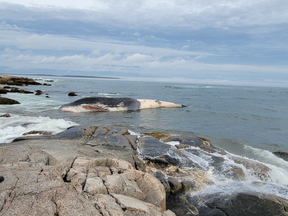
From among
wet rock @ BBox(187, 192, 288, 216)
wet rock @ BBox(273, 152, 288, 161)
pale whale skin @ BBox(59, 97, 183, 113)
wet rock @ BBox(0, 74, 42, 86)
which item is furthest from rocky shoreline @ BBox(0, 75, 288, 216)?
wet rock @ BBox(0, 74, 42, 86)

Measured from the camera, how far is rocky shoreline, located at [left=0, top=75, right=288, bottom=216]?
390 centimetres

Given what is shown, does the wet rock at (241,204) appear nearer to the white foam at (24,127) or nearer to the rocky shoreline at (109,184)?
the rocky shoreline at (109,184)

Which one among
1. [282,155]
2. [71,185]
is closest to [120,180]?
[71,185]

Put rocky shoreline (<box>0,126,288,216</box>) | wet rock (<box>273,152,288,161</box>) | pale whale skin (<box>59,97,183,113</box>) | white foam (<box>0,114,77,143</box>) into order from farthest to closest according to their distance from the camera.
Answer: pale whale skin (<box>59,97,183,113</box>) < white foam (<box>0,114,77,143</box>) < wet rock (<box>273,152,288,161</box>) < rocky shoreline (<box>0,126,288,216</box>)

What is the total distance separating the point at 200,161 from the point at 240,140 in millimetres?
5304

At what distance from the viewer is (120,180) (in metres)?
5.04

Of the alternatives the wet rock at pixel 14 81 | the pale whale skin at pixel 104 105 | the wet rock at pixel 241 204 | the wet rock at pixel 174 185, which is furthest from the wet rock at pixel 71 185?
the wet rock at pixel 14 81

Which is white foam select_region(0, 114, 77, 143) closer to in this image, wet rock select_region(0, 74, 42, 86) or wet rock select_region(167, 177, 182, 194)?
wet rock select_region(167, 177, 182, 194)

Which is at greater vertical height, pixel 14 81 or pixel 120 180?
pixel 120 180

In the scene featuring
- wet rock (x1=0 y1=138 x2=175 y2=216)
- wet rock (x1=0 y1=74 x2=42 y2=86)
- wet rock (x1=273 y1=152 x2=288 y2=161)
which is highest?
wet rock (x1=0 y1=138 x2=175 y2=216)

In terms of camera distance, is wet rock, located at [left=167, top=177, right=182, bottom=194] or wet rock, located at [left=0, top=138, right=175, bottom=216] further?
wet rock, located at [left=167, top=177, right=182, bottom=194]

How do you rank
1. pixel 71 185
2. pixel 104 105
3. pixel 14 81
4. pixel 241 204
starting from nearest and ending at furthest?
Answer: pixel 71 185, pixel 241 204, pixel 104 105, pixel 14 81

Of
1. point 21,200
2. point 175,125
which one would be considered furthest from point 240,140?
point 21,200

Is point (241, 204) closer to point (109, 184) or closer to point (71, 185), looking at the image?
point (109, 184)
